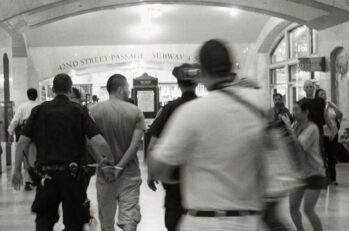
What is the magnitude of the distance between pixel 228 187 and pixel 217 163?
10 cm

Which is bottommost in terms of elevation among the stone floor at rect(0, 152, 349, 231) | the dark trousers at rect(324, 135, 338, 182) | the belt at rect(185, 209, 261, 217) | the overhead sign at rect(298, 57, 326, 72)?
the stone floor at rect(0, 152, 349, 231)

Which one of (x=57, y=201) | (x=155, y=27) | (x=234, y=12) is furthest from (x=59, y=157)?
(x=155, y=27)

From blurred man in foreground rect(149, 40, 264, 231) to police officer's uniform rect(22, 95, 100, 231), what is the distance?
7.43ft

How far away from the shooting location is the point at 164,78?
1027 inches

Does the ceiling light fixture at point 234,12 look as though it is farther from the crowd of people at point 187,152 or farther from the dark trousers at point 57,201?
the dark trousers at point 57,201

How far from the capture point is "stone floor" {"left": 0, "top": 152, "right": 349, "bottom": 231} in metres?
6.92

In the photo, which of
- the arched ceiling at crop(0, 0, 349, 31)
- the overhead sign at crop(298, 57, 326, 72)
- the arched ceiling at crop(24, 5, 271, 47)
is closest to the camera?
the arched ceiling at crop(0, 0, 349, 31)

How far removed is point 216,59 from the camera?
7.95 ft

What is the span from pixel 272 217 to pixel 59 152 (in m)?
2.39

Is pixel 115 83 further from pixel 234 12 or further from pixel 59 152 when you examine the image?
pixel 234 12

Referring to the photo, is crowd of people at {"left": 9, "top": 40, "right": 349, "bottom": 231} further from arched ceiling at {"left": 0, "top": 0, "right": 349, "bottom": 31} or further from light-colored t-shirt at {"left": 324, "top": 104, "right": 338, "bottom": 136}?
arched ceiling at {"left": 0, "top": 0, "right": 349, "bottom": 31}

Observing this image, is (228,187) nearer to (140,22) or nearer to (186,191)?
(186,191)

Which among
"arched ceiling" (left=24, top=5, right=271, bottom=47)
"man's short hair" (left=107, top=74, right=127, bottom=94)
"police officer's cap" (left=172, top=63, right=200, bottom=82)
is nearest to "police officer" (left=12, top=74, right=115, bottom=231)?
"man's short hair" (left=107, top=74, right=127, bottom=94)

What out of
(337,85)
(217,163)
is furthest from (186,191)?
(337,85)
